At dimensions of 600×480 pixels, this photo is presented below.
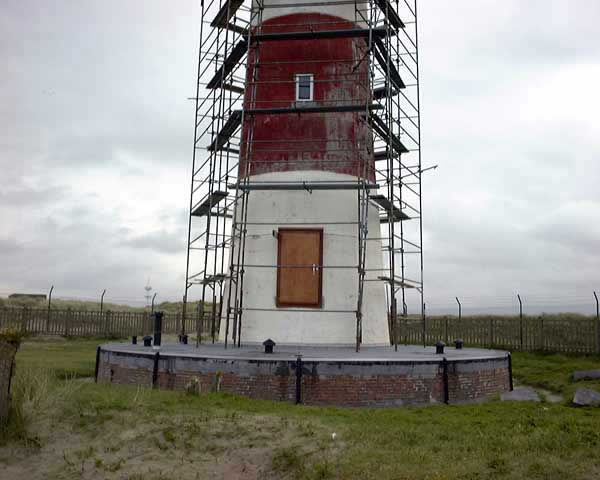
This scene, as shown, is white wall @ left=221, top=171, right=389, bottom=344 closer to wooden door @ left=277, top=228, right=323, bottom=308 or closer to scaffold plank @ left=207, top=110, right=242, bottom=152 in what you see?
wooden door @ left=277, top=228, right=323, bottom=308

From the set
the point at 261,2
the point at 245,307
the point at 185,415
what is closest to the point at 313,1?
the point at 261,2

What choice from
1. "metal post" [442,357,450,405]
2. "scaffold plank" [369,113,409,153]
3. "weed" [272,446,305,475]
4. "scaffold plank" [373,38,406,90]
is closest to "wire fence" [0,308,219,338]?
"scaffold plank" [369,113,409,153]

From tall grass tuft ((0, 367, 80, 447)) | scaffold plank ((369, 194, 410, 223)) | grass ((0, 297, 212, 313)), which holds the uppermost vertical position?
scaffold plank ((369, 194, 410, 223))

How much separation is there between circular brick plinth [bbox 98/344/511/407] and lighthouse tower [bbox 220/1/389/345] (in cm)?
314

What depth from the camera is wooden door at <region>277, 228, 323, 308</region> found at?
1625cm

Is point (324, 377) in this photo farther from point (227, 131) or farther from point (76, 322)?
point (76, 322)

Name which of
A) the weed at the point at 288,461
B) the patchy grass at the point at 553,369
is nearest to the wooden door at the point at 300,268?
the patchy grass at the point at 553,369

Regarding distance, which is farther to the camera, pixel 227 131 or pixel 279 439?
pixel 227 131

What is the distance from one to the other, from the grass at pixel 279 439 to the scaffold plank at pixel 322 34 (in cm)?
1043

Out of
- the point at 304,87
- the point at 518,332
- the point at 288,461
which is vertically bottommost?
the point at 288,461

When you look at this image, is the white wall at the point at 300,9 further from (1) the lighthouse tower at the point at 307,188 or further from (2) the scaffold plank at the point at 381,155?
(2) the scaffold plank at the point at 381,155

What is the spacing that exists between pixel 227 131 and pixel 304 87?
2918mm

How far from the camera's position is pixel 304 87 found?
57.5ft

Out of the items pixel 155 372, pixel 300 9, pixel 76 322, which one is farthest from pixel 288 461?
pixel 76 322
